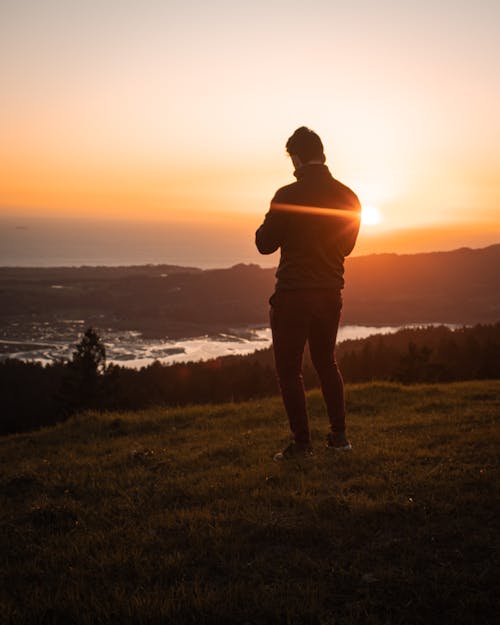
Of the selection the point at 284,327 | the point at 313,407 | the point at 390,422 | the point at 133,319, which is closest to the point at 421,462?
the point at 284,327

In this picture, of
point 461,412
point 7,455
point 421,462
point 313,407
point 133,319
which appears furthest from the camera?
point 133,319

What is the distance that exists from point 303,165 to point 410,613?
4512 millimetres

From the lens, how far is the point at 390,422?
27.4 ft

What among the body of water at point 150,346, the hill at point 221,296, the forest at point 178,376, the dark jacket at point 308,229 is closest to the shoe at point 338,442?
the dark jacket at point 308,229

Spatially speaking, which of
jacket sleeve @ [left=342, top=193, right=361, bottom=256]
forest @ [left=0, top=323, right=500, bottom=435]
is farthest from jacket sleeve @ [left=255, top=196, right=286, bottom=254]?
forest @ [left=0, top=323, right=500, bottom=435]

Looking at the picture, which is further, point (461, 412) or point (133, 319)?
point (133, 319)

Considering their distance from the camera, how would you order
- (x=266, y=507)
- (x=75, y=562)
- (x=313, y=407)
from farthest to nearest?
(x=313, y=407) → (x=266, y=507) → (x=75, y=562)

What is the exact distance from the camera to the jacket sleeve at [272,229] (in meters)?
5.73

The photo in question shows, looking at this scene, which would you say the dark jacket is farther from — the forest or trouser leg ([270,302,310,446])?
the forest

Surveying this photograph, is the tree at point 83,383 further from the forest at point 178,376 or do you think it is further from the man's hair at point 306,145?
the man's hair at point 306,145

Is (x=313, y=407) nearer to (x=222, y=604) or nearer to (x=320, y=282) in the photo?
(x=320, y=282)

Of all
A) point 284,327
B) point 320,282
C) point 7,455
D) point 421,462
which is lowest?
point 7,455

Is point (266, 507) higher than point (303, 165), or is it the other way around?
point (303, 165)

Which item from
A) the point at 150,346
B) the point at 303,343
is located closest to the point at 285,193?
the point at 303,343
